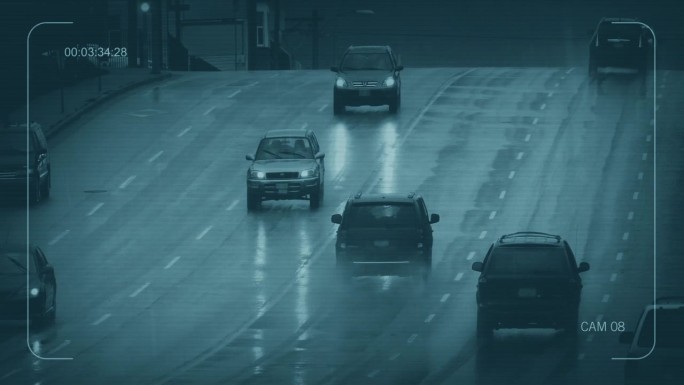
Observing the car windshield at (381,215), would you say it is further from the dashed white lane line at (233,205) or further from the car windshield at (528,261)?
the dashed white lane line at (233,205)

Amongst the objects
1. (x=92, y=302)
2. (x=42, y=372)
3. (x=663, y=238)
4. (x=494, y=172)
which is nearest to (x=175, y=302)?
(x=92, y=302)

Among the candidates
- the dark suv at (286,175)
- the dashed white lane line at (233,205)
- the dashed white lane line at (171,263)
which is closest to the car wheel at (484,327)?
the dashed white lane line at (171,263)

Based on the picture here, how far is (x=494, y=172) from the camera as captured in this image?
4456cm

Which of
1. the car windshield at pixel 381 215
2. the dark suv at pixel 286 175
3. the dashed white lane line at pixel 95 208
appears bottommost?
→ the dashed white lane line at pixel 95 208

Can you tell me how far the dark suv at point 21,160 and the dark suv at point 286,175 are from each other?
5.12 m

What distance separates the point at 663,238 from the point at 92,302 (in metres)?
12.8

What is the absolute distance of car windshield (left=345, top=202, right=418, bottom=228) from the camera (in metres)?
32.3

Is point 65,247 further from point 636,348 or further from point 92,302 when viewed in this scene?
point 636,348

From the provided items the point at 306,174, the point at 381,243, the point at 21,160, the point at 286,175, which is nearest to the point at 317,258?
the point at 381,243

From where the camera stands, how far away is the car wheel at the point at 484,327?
86.6 feet

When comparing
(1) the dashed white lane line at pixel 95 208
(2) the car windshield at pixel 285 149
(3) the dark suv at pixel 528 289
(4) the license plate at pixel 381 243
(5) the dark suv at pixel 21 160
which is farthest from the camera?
(2) the car windshield at pixel 285 149

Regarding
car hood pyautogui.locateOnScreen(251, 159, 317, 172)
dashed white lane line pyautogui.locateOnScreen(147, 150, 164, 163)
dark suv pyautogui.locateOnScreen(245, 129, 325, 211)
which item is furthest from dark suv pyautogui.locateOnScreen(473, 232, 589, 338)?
dashed white lane line pyautogui.locateOnScreen(147, 150, 164, 163)

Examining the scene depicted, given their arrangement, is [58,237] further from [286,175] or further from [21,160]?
[286,175]

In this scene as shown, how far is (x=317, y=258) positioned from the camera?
34438mm
